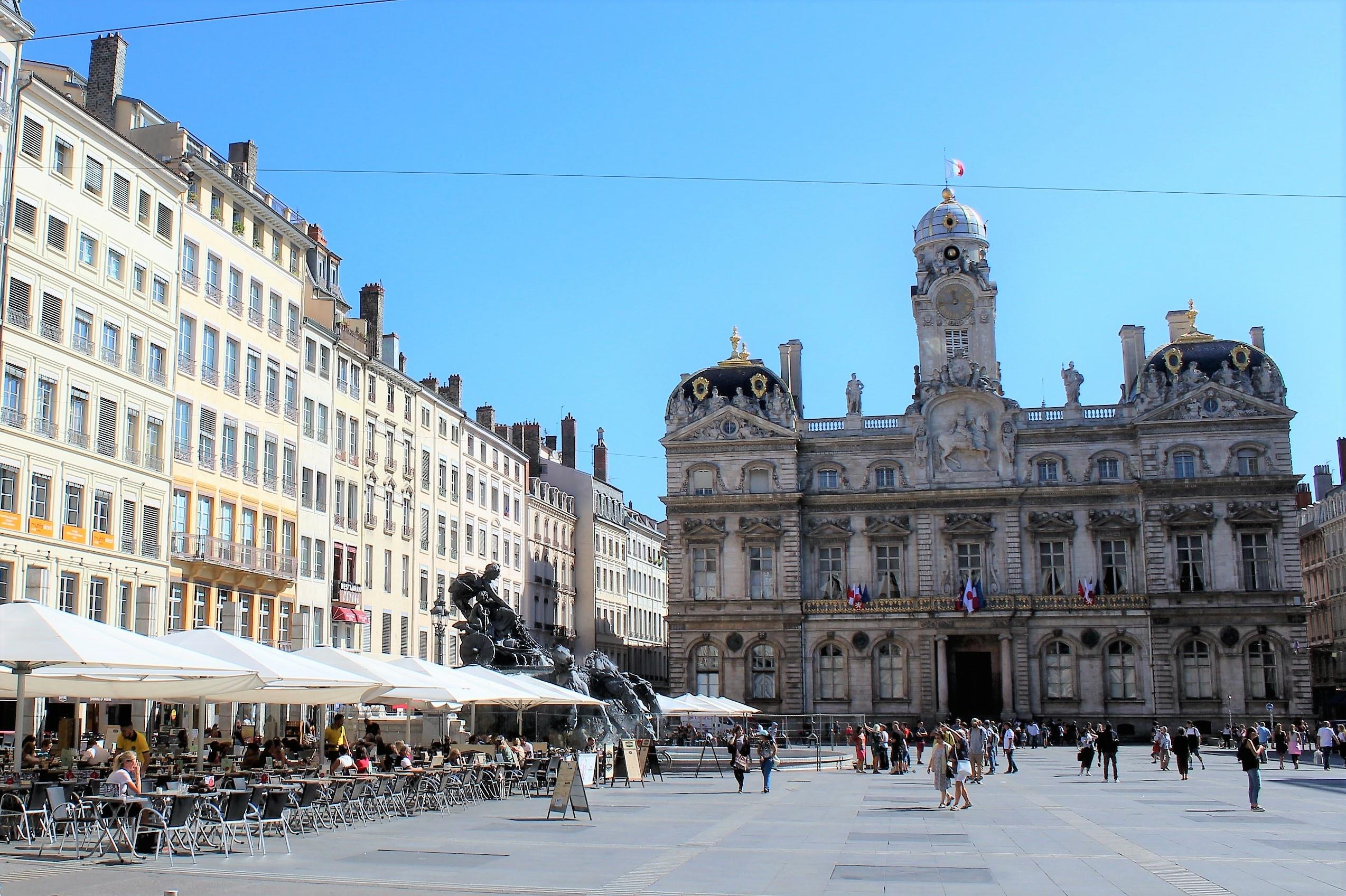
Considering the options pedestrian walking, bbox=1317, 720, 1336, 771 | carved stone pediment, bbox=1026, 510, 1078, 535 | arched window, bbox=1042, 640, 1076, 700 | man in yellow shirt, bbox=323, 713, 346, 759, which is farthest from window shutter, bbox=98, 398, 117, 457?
arched window, bbox=1042, 640, 1076, 700

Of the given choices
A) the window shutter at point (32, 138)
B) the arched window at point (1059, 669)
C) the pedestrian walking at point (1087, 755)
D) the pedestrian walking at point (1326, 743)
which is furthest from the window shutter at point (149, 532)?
the arched window at point (1059, 669)

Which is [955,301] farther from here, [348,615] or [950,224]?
[348,615]

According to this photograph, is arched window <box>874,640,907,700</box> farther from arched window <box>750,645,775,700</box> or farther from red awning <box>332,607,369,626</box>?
red awning <box>332,607,369,626</box>

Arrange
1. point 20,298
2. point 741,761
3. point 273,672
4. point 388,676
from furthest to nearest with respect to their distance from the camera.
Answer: point 20,298 → point 741,761 → point 388,676 → point 273,672

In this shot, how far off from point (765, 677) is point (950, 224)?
26594 millimetres

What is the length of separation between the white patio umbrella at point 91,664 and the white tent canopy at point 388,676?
4228mm

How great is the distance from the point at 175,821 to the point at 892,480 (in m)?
57.6

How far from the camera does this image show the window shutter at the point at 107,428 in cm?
3825

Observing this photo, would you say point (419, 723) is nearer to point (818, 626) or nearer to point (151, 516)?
point (151, 516)

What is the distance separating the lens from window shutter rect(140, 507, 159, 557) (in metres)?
39.9

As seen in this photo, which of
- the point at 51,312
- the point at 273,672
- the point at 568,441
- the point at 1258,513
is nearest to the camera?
the point at 273,672

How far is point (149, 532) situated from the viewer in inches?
1590

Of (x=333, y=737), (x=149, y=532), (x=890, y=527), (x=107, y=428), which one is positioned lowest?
(x=333, y=737)

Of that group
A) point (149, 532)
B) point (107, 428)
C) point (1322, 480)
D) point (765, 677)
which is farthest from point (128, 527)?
point (1322, 480)
